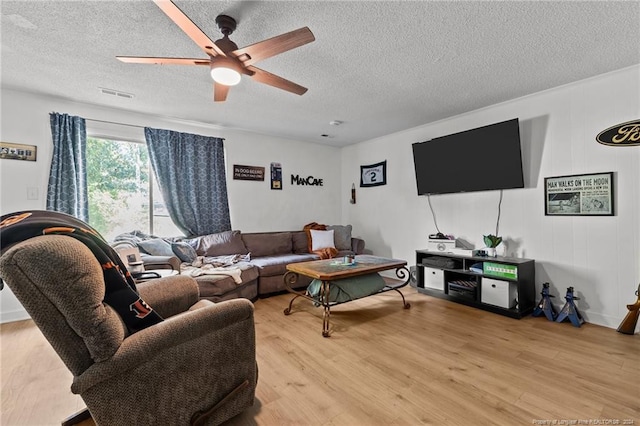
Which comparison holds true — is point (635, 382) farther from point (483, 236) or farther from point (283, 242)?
point (283, 242)

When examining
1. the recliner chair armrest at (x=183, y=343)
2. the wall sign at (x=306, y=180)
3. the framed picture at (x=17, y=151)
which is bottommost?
the recliner chair armrest at (x=183, y=343)

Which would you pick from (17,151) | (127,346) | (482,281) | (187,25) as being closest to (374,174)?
(482,281)

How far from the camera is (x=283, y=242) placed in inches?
182

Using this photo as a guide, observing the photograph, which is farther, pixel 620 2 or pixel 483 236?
pixel 483 236

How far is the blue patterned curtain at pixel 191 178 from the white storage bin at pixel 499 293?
3.49 meters

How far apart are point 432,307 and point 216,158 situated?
3.54m

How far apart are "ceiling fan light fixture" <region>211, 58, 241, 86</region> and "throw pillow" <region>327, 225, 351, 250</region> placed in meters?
3.19

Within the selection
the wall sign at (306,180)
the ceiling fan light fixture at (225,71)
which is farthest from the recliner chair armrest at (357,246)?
the ceiling fan light fixture at (225,71)

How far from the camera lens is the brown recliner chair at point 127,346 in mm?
950

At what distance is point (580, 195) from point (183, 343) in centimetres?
365

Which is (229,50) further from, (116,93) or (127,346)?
(116,93)

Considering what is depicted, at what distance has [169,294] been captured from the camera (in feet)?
5.99

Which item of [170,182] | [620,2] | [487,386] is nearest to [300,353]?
[487,386]

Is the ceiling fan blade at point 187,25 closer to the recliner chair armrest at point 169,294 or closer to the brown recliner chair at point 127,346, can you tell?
the brown recliner chair at point 127,346
